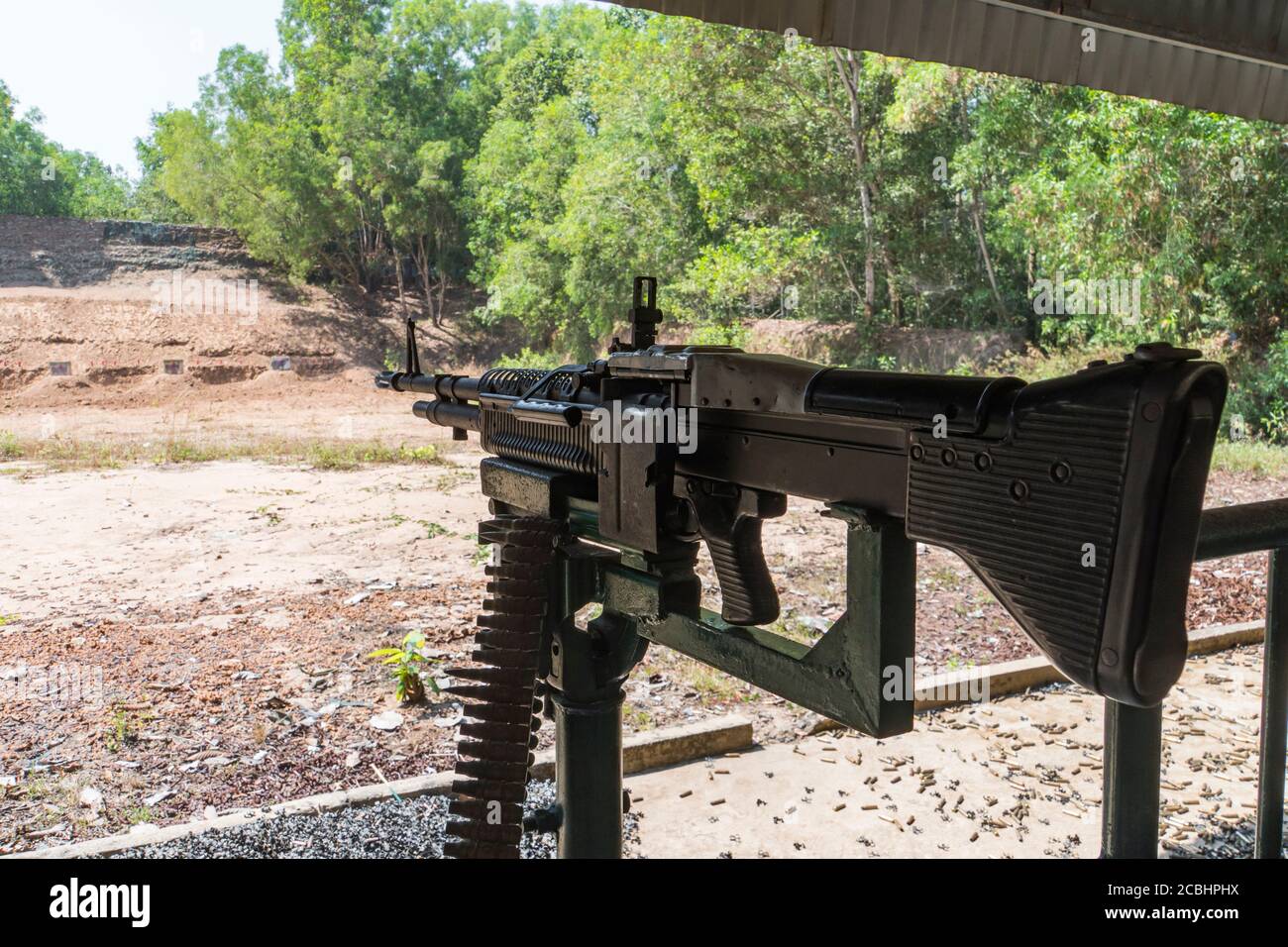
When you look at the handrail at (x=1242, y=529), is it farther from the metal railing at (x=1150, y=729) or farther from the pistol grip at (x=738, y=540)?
the pistol grip at (x=738, y=540)

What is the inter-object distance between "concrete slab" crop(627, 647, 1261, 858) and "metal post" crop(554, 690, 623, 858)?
768mm

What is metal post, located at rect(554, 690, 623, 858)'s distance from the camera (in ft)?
3.32

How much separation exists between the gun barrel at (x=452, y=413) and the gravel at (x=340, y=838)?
0.77m

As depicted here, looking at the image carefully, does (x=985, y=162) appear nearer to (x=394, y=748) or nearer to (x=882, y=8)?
(x=882, y=8)

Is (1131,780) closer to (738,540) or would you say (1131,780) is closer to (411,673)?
(738,540)

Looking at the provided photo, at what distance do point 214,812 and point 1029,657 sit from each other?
1.97 metres

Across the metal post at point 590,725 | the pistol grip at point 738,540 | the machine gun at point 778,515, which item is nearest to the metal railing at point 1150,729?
the machine gun at point 778,515

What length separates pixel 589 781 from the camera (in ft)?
3.35

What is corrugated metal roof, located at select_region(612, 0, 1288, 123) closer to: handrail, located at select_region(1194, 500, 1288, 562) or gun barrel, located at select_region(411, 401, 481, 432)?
gun barrel, located at select_region(411, 401, 481, 432)

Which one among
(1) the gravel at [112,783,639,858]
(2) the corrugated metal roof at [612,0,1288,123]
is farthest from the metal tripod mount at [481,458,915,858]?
(2) the corrugated metal roof at [612,0,1288,123]

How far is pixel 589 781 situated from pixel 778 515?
0.39 metres

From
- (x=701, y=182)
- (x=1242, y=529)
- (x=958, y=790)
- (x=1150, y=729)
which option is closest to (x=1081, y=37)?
(x=958, y=790)

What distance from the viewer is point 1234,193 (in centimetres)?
596
